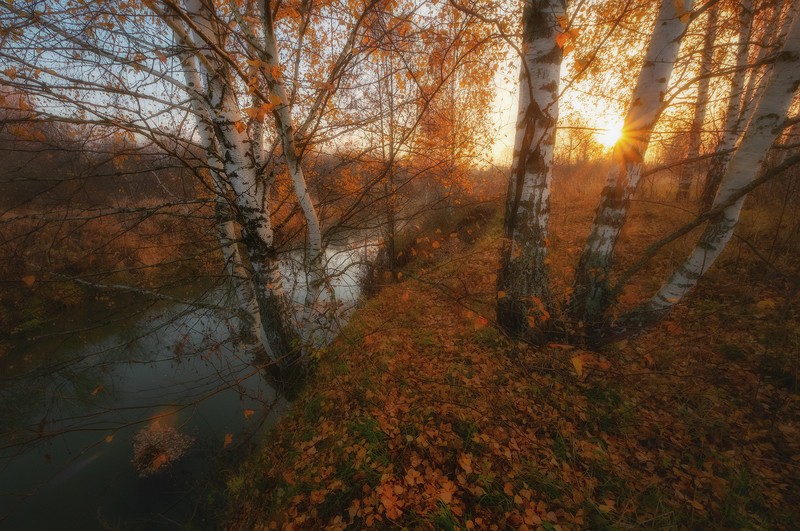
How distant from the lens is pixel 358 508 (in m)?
2.57

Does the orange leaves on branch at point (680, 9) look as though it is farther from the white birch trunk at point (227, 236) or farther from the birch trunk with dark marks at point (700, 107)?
the white birch trunk at point (227, 236)

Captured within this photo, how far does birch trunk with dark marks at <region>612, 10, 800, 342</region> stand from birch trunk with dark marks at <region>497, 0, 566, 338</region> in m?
1.37

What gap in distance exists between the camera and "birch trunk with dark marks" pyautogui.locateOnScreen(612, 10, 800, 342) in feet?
8.20

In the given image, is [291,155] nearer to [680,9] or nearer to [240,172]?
[240,172]

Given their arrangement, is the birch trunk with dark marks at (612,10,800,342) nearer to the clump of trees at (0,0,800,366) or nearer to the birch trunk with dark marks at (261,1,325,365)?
the clump of trees at (0,0,800,366)

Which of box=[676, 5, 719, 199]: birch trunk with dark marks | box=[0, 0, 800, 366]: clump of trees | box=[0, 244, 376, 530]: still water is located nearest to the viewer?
box=[0, 0, 800, 366]: clump of trees

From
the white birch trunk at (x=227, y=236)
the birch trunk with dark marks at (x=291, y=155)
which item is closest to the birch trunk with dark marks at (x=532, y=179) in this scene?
the birch trunk with dark marks at (x=291, y=155)

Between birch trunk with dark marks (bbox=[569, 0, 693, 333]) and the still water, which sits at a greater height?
birch trunk with dark marks (bbox=[569, 0, 693, 333])

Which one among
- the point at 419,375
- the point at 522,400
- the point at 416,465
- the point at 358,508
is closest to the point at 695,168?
the point at 522,400

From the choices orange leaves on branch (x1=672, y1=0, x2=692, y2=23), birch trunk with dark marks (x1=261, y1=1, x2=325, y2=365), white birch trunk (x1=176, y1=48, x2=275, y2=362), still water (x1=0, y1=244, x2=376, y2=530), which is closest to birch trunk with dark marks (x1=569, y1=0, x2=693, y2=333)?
orange leaves on branch (x1=672, y1=0, x2=692, y2=23)

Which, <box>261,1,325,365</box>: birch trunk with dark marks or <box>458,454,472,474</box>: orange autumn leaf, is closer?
<box>261,1,325,365</box>: birch trunk with dark marks

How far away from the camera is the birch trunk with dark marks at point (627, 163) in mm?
2852

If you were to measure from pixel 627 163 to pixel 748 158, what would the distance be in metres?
0.89

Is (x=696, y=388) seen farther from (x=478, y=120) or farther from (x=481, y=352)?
(x=478, y=120)
